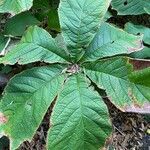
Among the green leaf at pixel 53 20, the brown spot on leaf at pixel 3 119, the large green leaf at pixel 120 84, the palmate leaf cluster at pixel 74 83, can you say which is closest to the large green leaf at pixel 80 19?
the palmate leaf cluster at pixel 74 83

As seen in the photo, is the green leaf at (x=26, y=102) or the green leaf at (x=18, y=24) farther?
the green leaf at (x=18, y=24)

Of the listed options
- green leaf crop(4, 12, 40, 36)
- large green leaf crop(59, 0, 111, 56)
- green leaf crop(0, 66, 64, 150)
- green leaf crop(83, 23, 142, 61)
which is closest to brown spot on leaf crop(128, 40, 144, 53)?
green leaf crop(83, 23, 142, 61)

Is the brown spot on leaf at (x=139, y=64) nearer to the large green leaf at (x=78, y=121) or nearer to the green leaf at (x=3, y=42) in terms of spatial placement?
the large green leaf at (x=78, y=121)

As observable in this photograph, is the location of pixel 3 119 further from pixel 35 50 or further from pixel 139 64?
pixel 139 64

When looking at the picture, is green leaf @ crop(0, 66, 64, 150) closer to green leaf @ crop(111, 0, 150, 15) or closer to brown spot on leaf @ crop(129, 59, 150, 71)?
brown spot on leaf @ crop(129, 59, 150, 71)

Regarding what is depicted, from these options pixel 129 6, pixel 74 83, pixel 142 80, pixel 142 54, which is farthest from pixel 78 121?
pixel 129 6

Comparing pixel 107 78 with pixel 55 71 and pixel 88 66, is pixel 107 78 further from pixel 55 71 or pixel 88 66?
pixel 55 71
